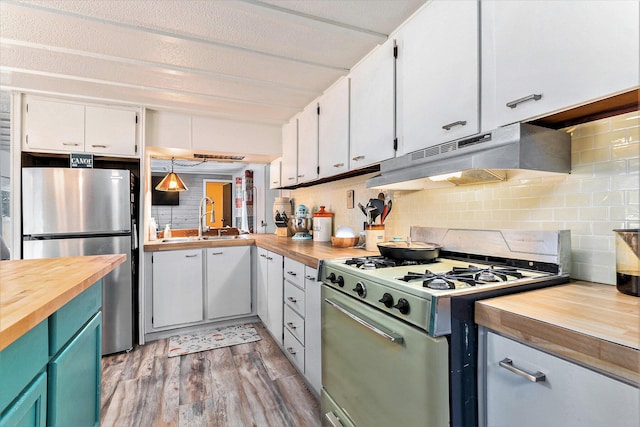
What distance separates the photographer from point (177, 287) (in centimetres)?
297

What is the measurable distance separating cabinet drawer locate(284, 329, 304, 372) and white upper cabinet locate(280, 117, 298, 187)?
4.79 ft

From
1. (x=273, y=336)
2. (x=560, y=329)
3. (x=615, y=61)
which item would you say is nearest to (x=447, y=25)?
(x=615, y=61)

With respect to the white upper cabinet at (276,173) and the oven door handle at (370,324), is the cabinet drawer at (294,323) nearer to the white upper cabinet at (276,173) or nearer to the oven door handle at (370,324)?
the oven door handle at (370,324)

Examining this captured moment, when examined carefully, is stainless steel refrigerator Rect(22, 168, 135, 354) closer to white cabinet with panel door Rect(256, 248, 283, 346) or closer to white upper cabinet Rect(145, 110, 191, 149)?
white upper cabinet Rect(145, 110, 191, 149)

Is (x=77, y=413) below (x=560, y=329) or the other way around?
below

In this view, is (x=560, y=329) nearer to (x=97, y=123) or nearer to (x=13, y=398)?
(x=13, y=398)

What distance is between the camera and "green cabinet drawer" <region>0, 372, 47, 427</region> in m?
0.73

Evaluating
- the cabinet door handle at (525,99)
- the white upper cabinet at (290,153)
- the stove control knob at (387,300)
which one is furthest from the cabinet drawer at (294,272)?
the cabinet door handle at (525,99)

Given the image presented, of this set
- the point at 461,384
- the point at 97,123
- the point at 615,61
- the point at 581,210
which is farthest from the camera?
the point at 97,123

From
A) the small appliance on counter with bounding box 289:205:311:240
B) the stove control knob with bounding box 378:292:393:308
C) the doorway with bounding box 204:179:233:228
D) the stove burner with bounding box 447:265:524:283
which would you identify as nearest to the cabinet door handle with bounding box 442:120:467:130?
the stove burner with bounding box 447:265:524:283

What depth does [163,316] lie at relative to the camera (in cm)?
292

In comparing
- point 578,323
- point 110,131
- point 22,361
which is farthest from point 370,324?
point 110,131

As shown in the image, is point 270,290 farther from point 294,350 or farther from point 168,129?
point 168,129

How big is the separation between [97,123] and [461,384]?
325cm
